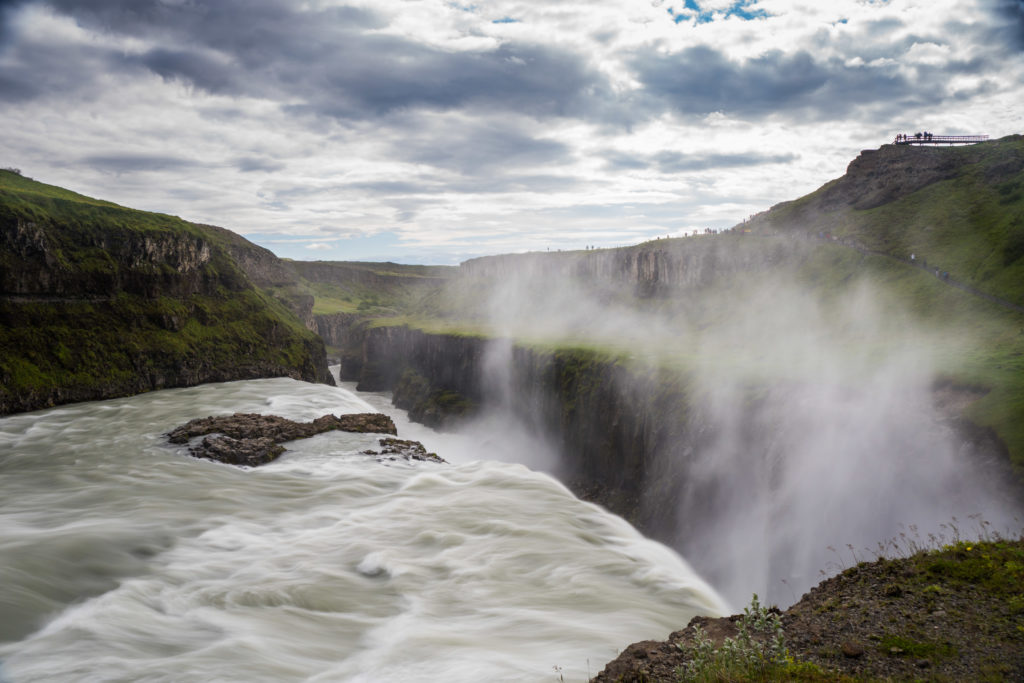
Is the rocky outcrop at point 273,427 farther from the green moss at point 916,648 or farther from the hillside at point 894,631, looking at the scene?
the green moss at point 916,648

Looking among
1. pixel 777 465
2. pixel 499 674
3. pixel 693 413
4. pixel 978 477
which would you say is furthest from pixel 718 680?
pixel 693 413

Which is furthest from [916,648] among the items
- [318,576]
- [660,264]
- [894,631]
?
[660,264]

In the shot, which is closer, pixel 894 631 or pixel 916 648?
pixel 916 648

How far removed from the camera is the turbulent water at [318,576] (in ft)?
40.4

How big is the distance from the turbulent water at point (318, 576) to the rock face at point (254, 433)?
1576 millimetres

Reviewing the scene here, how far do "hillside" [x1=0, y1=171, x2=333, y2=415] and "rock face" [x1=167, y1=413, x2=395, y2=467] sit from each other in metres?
30.0

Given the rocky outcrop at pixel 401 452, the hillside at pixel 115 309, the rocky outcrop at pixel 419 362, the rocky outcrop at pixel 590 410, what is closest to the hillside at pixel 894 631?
the rocky outcrop at pixel 401 452

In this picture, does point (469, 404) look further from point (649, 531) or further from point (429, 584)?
point (429, 584)

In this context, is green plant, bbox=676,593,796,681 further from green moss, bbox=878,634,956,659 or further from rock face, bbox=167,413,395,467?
rock face, bbox=167,413,395,467

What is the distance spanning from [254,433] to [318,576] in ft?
71.0

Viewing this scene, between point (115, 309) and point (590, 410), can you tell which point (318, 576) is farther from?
point (115, 309)

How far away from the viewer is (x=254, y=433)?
1420 inches

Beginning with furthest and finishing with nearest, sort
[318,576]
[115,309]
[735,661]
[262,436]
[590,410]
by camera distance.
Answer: [115,309] → [590,410] → [262,436] → [318,576] → [735,661]

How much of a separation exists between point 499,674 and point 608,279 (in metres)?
108
